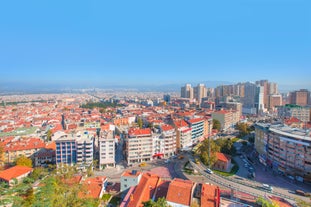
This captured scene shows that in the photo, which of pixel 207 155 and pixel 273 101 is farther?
pixel 273 101

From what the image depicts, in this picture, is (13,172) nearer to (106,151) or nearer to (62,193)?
(106,151)

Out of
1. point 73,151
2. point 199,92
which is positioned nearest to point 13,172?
point 73,151

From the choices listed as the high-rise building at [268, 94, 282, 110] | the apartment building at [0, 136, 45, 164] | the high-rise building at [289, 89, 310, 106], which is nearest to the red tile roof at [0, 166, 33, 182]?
the apartment building at [0, 136, 45, 164]

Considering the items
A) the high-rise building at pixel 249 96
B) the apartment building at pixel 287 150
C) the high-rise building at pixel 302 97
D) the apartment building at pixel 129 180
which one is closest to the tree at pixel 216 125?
the apartment building at pixel 287 150

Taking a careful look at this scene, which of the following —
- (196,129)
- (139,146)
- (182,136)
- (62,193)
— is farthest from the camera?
(196,129)

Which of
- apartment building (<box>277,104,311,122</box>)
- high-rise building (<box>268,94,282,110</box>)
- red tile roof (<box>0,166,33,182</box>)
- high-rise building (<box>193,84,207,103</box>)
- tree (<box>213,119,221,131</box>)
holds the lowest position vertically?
red tile roof (<box>0,166,33,182</box>)

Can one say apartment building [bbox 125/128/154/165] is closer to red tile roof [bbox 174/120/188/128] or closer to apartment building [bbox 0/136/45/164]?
red tile roof [bbox 174/120/188/128]
